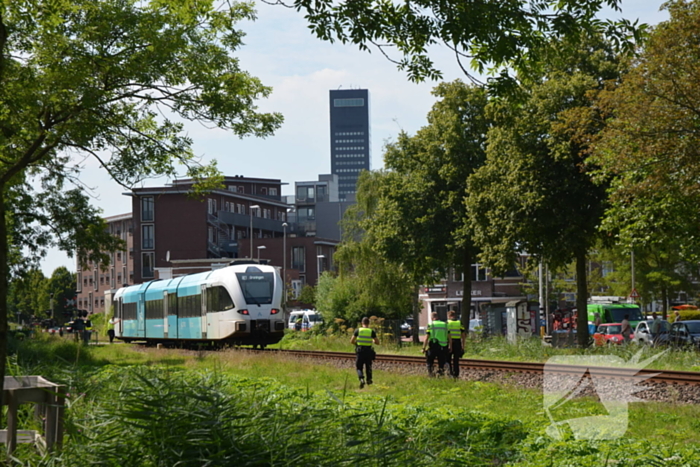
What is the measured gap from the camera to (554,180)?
30.7 meters

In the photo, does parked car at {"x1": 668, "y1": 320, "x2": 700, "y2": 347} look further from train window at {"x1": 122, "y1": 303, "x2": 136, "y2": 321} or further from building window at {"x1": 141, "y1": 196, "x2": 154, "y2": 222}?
building window at {"x1": 141, "y1": 196, "x2": 154, "y2": 222}

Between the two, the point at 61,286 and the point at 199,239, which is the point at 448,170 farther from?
the point at 61,286

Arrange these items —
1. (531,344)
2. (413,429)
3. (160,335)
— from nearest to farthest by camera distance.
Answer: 1. (413,429)
2. (531,344)
3. (160,335)

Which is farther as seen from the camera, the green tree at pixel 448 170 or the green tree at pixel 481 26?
the green tree at pixel 448 170

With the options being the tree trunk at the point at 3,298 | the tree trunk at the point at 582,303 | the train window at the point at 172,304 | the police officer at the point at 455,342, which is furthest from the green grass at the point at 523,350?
the tree trunk at the point at 3,298

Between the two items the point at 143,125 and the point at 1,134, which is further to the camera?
the point at 143,125

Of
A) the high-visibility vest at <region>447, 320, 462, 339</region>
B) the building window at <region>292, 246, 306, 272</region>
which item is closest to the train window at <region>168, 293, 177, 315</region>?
the high-visibility vest at <region>447, 320, 462, 339</region>

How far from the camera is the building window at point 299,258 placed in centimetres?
10956

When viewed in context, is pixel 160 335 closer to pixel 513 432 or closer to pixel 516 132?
pixel 516 132

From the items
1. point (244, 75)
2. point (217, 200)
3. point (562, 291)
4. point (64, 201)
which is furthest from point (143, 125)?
point (217, 200)

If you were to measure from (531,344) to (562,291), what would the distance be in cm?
4137

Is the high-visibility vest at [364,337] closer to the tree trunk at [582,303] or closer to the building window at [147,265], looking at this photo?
the tree trunk at [582,303]

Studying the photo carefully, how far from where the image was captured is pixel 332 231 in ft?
453

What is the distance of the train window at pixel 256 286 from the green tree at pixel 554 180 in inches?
341
